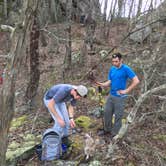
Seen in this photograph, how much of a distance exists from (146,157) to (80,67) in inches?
294

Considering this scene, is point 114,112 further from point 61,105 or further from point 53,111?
point 53,111

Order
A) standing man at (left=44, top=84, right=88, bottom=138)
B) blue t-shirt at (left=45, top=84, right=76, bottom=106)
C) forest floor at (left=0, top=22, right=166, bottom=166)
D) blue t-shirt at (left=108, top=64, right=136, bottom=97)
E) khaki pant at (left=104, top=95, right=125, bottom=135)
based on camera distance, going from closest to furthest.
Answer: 1. standing man at (left=44, top=84, right=88, bottom=138)
2. blue t-shirt at (left=45, top=84, right=76, bottom=106)
3. forest floor at (left=0, top=22, right=166, bottom=166)
4. blue t-shirt at (left=108, top=64, right=136, bottom=97)
5. khaki pant at (left=104, top=95, right=125, bottom=135)

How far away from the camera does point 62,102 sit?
5750 millimetres

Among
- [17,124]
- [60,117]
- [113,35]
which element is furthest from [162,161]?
[113,35]

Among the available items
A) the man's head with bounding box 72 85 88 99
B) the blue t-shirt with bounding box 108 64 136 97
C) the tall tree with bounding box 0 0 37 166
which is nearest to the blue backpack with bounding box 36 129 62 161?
the man's head with bounding box 72 85 88 99

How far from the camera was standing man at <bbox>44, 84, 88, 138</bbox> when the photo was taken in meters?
5.40

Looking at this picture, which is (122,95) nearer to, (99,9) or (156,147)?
(156,147)

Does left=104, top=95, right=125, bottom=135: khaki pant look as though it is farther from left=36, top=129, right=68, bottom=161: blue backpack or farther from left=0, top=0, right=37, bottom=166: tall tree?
left=0, top=0, right=37, bottom=166: tall tree

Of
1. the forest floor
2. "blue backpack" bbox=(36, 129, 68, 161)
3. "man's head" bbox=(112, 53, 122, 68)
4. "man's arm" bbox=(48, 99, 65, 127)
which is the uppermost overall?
"man's head" bbox=(112, 53, 122, 68)

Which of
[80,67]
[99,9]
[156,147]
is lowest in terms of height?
[156,147]

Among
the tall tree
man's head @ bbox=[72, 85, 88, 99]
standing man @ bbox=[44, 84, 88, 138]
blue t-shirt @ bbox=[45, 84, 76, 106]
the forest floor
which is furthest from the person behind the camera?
the forest floor

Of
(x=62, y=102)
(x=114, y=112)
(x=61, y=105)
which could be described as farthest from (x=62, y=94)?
(x=114, y=112)

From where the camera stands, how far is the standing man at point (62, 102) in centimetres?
540

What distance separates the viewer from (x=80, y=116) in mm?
8109
